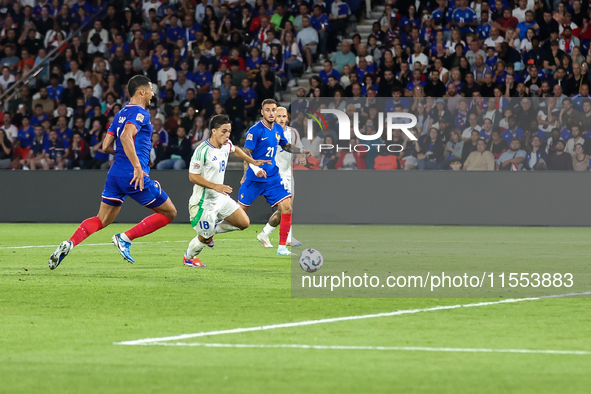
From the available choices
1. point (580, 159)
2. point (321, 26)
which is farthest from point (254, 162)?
point (321, 26)

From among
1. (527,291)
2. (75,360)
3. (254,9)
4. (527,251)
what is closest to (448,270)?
(527,291)

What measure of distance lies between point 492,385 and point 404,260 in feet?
25.2

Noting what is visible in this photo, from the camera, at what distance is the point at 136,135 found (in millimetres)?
11297

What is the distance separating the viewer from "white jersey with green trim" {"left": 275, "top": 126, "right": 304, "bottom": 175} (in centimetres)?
1454

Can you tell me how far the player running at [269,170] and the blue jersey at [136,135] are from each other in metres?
2.39

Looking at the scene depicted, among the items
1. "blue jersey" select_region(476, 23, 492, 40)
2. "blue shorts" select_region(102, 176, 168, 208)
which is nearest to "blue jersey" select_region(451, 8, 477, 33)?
"blue jersey" select_region(476, 23, 492, 40)

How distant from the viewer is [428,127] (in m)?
17.9

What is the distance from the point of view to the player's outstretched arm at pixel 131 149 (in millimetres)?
10961

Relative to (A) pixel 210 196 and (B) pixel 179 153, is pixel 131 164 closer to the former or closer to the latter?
(A) pixel 210 196

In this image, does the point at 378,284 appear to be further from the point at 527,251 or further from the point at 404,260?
the point at 527,251

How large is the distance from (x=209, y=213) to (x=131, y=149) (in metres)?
1.23

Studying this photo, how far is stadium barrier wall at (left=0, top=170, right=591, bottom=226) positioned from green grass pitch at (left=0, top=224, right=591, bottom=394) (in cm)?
944

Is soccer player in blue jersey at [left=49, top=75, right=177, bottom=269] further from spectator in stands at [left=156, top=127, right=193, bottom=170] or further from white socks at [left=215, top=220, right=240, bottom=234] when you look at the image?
spectator in stands at [left=156, top=127, right=193, bottom=170]

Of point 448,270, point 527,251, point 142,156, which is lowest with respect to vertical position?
point 527,251
